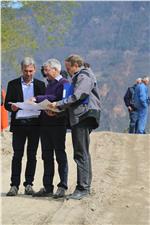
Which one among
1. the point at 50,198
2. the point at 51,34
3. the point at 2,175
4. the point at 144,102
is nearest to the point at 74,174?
the point at 2,175

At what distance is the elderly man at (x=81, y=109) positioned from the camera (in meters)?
9.88

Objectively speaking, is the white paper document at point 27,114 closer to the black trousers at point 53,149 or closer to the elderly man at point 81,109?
the black trousers at point 53,149

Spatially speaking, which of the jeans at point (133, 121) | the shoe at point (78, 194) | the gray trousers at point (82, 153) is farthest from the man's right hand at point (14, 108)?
the jeans at point (133, 121)

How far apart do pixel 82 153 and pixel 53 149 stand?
1.91ft

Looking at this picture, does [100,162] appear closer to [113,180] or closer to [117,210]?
[113,180]

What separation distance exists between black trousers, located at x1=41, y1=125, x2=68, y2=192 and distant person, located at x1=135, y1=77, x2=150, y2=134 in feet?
38.7

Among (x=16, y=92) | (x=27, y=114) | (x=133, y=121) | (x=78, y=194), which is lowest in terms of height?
(x=78, y=194)

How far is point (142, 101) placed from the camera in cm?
2214

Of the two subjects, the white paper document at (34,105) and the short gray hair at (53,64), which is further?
the short gray hair at (53,64)

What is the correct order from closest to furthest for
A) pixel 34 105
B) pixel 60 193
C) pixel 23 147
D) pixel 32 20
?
pixel 34 105, pixel 60 193, pixel 23 147, pixel 32 20

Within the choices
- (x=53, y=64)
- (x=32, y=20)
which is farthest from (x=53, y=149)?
(x=32, y=20)

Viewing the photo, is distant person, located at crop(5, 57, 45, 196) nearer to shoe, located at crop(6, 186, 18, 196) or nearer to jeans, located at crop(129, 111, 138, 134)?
shoe, located at crop(6, 186, 18, 196)

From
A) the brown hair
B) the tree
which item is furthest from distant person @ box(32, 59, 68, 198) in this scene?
the tree

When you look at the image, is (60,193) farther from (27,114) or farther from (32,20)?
(32,20)
